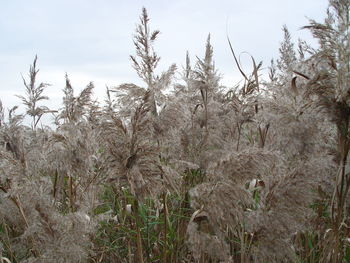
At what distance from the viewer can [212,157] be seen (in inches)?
138

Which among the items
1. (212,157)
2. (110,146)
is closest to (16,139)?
(110,146)

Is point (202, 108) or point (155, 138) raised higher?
point (202, 108)

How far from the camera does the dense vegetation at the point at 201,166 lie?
2.13m

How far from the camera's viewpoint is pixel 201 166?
12.0ft

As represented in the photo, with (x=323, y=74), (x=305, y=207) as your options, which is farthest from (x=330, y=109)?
(x=305, y=207)

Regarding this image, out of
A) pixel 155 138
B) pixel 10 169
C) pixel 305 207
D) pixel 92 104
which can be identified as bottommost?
pixel 305 207

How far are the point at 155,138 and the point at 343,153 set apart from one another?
56.7 inches

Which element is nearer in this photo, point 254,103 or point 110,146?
point 110,146

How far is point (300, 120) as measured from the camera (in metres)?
2.57

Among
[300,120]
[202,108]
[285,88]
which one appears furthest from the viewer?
[202,108]

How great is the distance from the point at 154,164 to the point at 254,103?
5.82ft

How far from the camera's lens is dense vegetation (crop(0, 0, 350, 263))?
2.13m

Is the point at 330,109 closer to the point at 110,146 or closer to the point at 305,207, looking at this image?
the point at 305,207

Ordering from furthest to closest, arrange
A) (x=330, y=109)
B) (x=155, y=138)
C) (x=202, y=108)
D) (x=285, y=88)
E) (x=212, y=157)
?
(x=202, y=108) → (x=212, y=157) → (x=155, y=138) → (x=285, y=88) → (x=330, y=109)
